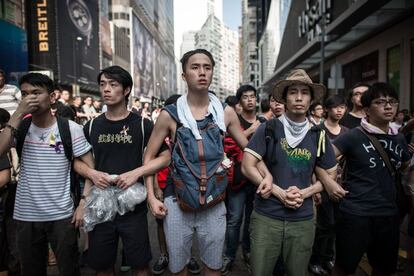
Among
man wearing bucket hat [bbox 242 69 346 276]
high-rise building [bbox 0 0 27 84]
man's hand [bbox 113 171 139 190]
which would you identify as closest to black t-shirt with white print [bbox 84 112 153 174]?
man's hand [bbox 113 171 139 190]

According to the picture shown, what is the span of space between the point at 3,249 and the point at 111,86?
73.4 inches

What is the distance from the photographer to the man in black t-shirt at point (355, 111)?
4.58 metres

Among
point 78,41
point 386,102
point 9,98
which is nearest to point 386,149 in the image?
point 386,102

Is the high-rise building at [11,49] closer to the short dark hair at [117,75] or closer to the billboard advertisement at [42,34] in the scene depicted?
the billboard advertisement at [42,34]

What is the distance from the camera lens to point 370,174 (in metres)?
2.93

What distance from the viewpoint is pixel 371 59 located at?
16.4 metres

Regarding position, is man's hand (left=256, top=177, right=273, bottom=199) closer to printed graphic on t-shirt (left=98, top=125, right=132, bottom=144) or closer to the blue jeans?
printed graphic on t-shirt (left=98, top=125, right=132, bottom=144)

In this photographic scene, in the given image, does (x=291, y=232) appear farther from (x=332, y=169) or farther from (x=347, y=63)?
(x=347, y=63)

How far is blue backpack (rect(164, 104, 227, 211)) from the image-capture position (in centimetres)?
264

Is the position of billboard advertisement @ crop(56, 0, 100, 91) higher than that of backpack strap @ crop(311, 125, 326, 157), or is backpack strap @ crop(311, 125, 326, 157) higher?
billboard advertisement @ crop(56, 0, 100, 91)

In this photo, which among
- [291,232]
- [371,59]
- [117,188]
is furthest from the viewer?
[371,59]

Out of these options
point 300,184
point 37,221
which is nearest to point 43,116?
point 37,221

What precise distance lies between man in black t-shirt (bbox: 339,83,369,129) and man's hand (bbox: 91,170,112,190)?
3.26 m

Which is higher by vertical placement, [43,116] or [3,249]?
[43,116]
